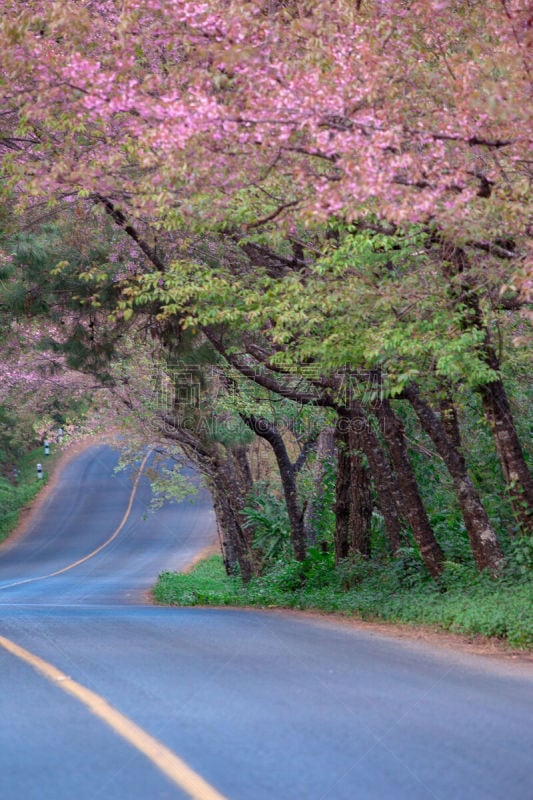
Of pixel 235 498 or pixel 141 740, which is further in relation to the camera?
pixel 235 498

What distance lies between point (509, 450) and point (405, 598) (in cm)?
337

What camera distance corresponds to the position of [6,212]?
643 inches

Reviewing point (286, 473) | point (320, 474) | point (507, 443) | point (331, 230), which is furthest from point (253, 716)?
point (320, 474)

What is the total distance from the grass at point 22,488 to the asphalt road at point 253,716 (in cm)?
3853

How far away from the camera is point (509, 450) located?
45.7 ft

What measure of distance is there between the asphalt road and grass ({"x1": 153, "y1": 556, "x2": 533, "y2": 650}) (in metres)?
1.15

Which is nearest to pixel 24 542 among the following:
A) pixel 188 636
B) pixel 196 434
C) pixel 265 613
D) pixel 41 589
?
pixel 41 589

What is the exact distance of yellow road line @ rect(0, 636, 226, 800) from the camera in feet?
16.9

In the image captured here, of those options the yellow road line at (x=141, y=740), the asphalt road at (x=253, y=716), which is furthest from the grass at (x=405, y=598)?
the yellow road line at (x=141, y=740)

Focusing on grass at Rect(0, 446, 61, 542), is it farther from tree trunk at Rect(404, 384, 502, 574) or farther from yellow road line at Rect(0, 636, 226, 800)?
yellow road line at Rect(0, 636, 226, 800)

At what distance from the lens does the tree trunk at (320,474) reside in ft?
77.8

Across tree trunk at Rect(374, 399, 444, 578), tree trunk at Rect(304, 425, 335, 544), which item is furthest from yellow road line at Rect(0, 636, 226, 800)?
tree trunk at Rect(304, 425, 335, 544)

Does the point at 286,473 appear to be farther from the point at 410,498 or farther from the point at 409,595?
the point at 409,595

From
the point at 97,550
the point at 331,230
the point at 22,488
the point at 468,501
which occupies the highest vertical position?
the point at 22,488
